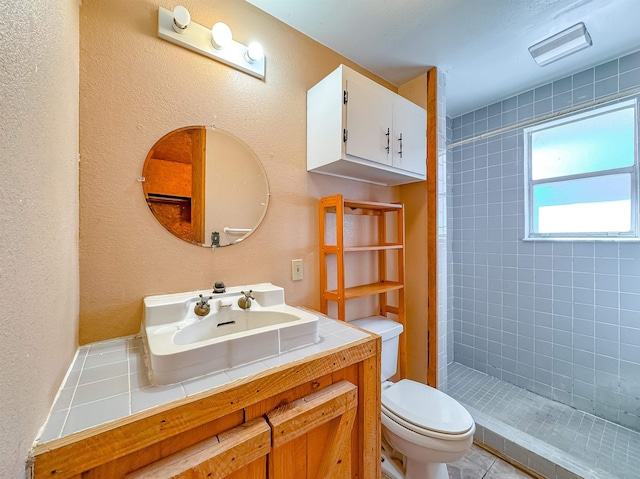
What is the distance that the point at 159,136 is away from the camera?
1065mm

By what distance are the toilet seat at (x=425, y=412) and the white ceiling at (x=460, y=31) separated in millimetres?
1988

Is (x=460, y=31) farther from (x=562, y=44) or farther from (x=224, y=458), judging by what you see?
(x=224, y=458)


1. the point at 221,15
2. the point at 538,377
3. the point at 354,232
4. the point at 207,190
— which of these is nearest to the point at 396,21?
the point at 221,15

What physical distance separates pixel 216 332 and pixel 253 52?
128 cm

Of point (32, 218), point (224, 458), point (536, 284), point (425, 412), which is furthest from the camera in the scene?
point (536, 284)

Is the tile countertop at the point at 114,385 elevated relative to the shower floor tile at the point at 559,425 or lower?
elevated

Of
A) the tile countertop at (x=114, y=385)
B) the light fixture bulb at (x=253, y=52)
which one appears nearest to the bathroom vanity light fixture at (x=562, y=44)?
the light fixture bulb at (x=253, y=52)

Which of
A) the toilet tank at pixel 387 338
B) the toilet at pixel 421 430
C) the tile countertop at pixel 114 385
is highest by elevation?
the tile countertop at pixel 114 385

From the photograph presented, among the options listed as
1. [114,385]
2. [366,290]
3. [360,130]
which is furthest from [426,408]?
[360,130]

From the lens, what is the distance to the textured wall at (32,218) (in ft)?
1.30

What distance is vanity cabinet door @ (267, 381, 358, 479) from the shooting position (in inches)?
28.2

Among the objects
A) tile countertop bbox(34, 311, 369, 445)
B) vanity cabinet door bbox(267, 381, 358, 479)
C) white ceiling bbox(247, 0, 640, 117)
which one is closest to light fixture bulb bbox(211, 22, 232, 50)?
white ceiling bbox(247, 0, 640, 117)

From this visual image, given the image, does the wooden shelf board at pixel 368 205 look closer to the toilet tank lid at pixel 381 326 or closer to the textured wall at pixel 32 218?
the toilet tank lid at pixel 381 326

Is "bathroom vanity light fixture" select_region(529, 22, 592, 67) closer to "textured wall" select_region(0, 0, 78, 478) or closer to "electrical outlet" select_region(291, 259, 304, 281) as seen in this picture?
"electrical outlet" select_region(291, 259, 304, 281)
